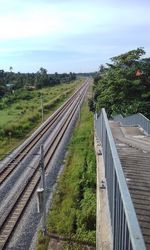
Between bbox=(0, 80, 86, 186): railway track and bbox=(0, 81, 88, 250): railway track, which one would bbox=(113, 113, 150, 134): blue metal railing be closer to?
bbox=(0, 81, 88, 250): railway track

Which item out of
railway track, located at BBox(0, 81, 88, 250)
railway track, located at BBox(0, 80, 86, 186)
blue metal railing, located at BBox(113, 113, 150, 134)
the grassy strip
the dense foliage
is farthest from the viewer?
the dense foliage

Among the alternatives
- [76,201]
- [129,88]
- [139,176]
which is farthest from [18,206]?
[129,88]

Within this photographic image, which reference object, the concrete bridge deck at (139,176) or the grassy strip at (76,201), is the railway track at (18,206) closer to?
the grassy strip at (76,201)

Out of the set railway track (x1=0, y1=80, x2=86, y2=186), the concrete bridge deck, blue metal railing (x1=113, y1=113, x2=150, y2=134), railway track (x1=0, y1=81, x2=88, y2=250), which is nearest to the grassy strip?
railway track (x1=0, y1=81, x2=88, y2=250)

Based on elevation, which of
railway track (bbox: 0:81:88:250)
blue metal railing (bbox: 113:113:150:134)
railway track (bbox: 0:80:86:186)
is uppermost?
blue metal railing (bbox: 113:113:150:134)

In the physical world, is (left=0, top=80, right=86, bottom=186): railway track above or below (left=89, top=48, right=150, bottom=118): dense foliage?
below

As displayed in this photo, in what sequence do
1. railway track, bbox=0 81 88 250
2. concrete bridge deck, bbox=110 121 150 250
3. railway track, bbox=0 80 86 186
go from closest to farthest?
concrete bridge deck, bbox=110 121 150 250, railway track, bbox=0 81 88 250, railway track, bbox=0 80 86 186

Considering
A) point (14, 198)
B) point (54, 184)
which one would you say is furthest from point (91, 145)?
point (14, 198)

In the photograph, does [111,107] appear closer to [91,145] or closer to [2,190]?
[91,145]
